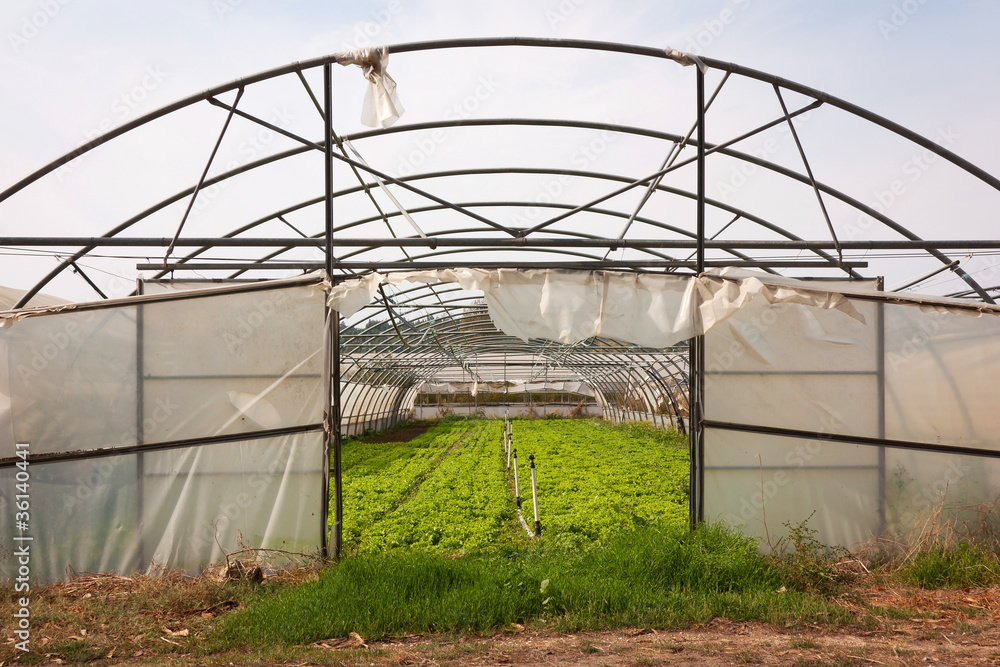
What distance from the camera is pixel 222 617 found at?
5.50 meters

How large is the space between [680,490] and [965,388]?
6382 millimetres

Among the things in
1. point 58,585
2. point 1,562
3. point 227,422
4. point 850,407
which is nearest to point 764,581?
point 850,407

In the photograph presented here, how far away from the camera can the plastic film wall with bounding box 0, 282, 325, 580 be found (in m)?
6.52

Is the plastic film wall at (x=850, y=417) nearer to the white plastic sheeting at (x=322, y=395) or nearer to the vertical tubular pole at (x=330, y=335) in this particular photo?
the white plastic sheeting at (x=322, y=395)

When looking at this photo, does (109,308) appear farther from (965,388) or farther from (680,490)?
(680,490)

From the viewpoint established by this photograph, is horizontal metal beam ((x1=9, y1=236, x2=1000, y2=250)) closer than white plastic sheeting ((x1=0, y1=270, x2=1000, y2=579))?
No

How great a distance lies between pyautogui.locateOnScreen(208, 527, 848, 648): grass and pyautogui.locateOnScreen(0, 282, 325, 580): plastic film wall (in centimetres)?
124

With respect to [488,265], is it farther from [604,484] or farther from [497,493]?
[604,484]

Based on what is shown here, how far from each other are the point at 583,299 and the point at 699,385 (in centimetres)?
149

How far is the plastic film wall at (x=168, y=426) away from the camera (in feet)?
21.4

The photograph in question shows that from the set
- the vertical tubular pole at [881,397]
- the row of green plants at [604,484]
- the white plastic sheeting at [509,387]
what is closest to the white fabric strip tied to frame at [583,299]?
the vertical tubular pole at [881,397]

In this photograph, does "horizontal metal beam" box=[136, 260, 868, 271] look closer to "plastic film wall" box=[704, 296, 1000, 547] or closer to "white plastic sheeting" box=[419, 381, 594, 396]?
"plastic film wall" box=[704, 296, 1000, 547]

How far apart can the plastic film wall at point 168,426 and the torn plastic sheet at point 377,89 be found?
1.84 metres

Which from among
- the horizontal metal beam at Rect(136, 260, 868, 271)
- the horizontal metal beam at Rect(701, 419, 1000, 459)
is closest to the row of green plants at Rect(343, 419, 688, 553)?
the horizontal metal beam at Rect(701, 419, 1000, 459)
